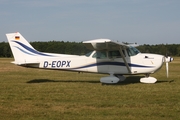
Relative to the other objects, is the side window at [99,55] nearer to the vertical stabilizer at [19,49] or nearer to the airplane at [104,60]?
the airplane at [104,60]

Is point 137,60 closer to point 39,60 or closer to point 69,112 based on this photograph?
point 39,60

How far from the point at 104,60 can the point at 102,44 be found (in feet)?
4.91

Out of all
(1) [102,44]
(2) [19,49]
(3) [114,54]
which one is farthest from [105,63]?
(2) [19,49]

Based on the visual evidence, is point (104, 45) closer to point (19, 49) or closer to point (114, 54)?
point (114, 54)

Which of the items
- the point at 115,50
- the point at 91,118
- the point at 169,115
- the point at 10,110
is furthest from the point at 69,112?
the point at 115,50

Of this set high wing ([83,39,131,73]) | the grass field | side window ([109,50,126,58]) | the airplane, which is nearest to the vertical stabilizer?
the airplane

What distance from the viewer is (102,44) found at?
10445 millimetres

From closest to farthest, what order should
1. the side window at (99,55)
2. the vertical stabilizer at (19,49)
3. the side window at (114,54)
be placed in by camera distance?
1. the side window at (114,54)
2. the side window at (99,55)
3. the vertical stabilizer at (19,49)

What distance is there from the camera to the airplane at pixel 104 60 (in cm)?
1131

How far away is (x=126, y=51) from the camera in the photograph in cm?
1170

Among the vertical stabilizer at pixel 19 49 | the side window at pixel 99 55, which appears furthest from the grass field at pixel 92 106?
the vertical stabilizer at pixel 19 49

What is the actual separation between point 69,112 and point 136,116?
148cm

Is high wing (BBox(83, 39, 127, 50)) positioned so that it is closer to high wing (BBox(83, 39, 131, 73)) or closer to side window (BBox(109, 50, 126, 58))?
high wing (BBox(83, 39, 131, 73))

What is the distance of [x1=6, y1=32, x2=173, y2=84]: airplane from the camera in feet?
37.1
